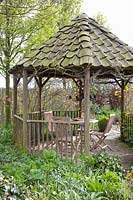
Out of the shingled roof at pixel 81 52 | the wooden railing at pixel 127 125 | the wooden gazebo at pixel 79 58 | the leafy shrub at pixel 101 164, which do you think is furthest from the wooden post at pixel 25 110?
the wooden railing at pixel 127 125

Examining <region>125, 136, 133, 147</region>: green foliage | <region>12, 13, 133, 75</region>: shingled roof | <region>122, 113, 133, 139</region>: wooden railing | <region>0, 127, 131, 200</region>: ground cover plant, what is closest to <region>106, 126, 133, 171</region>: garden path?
<region>125, 136, 133, 147</region>: green foliage

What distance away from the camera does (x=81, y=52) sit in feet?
24.2

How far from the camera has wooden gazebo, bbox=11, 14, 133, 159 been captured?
23.8 ft

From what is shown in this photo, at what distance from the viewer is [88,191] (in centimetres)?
427

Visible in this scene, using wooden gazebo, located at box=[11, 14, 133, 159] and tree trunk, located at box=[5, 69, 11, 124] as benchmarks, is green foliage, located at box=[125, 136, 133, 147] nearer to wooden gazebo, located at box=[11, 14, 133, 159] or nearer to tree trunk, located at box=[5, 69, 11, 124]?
wooden gazebo, located at box=[11, 14, 133, 159]

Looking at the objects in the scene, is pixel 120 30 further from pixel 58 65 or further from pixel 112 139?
pixel 58 65

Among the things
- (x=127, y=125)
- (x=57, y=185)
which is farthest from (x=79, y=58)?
(x=127, y=125)

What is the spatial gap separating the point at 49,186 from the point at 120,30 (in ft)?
57.8

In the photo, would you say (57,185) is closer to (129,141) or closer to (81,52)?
(81,52)

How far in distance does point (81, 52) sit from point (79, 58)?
20 centimetres

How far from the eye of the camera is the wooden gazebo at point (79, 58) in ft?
23.8

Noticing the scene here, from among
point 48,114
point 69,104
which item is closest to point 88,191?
point 48,114

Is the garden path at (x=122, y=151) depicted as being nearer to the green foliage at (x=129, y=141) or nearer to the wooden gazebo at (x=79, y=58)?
the green foliage at (x=129, y=141)

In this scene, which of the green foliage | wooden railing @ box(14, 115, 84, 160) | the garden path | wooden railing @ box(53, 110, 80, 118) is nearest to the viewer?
wooden railing @ box(14, 115, 84, 160)
